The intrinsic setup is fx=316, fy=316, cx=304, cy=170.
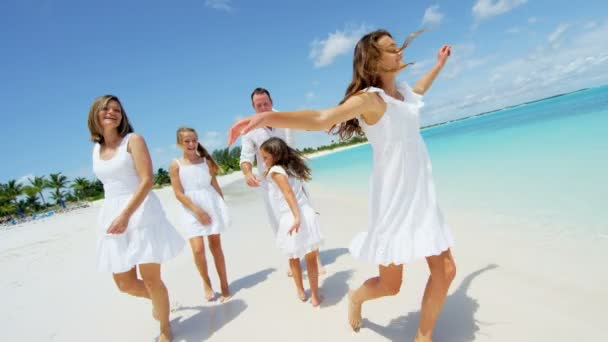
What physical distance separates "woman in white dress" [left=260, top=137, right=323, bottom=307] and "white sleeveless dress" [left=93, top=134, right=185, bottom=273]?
1.09 metres

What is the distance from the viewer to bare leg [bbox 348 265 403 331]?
2.21 meters

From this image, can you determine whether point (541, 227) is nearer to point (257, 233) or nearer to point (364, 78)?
point (364, 78)

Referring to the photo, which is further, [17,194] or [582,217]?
[17,194]

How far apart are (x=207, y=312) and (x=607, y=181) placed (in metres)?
6.99

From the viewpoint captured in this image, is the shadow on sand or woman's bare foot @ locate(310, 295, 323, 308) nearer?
the shadow on sand

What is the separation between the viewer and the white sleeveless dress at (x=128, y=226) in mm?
2596

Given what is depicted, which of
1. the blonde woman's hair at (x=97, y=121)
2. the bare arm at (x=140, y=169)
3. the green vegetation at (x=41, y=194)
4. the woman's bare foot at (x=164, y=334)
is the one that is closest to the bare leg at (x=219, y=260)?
the woman's bare foot at (x=164, y=334)

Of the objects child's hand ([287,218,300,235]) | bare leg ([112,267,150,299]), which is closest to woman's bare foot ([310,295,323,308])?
child's hand ([287,218,300,235])

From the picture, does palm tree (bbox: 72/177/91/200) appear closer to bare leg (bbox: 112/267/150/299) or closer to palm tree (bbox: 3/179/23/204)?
palm tree (bbox: 3/179/23/204)

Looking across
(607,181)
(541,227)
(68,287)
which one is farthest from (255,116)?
(607,181)

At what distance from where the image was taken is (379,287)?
90.2 inches

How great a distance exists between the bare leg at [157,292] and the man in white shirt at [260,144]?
5.00 feet

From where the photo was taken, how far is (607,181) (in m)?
5.66

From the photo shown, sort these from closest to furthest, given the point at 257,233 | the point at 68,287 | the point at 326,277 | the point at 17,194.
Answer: the point at 326,277 → the point at 68,287 → the point at 257,233 → the point at 17,194
